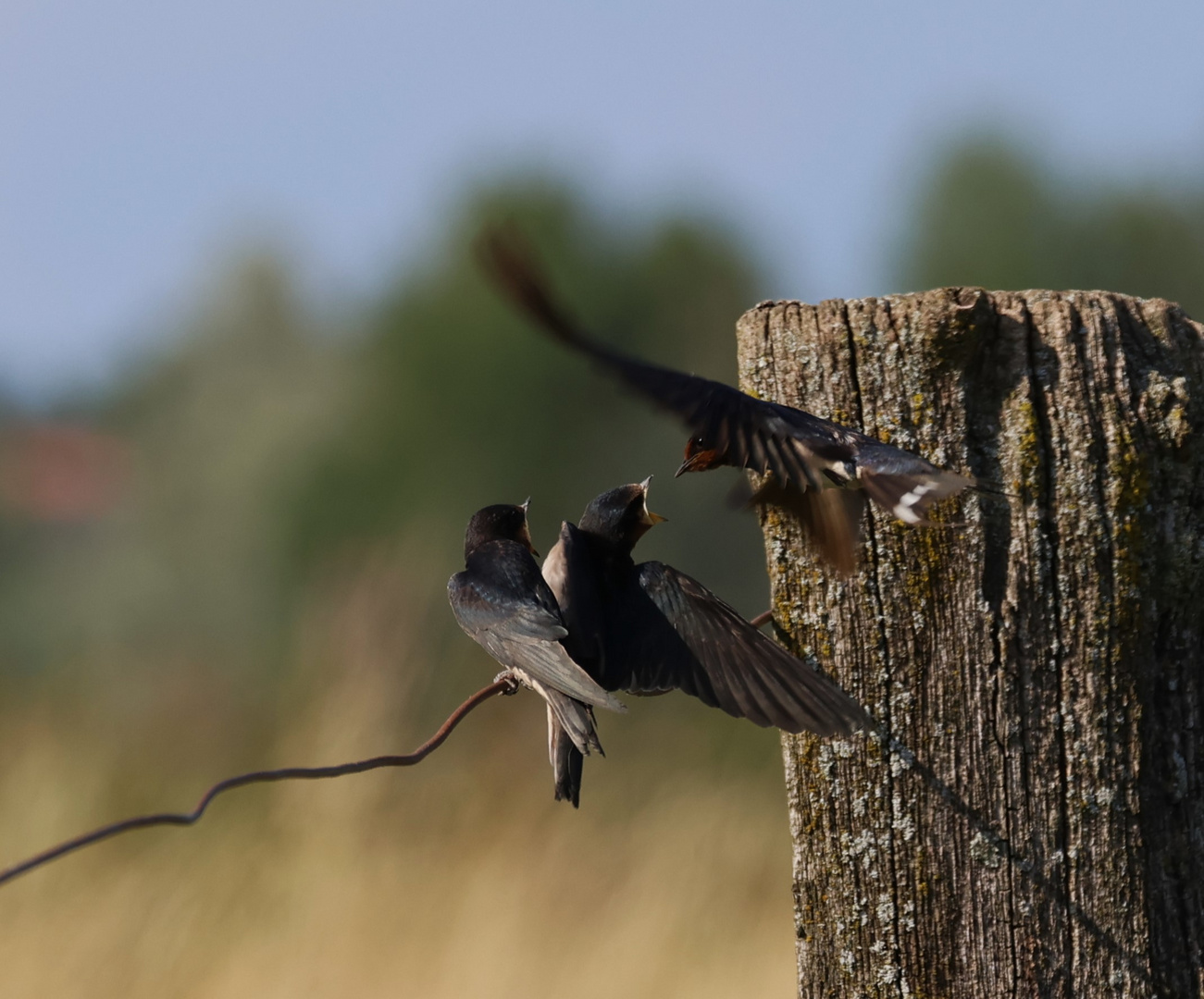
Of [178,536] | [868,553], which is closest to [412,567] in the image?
[868,553]

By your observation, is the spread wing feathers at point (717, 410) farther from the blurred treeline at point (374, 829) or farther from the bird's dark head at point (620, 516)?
the bird's dark head at point (620, 516)

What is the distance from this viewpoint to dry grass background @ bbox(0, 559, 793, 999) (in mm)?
4844

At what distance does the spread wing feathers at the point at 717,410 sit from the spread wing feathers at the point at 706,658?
0.35 m

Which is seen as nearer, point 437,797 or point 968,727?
point 968,727

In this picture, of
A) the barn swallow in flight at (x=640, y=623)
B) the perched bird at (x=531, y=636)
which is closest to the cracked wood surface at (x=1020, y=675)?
the barn swallow in flight at (x=640, y=623)

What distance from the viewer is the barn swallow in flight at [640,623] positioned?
107 inches

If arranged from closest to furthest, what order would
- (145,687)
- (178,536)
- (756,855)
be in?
(756,855) < (145,687) < (178,536)

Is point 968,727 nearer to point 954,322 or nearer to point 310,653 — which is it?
point 954,322

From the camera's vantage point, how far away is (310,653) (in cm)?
541

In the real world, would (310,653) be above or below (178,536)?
above

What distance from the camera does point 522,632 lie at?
10.3 feet

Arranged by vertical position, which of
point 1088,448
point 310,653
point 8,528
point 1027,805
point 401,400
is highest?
point 1088,448

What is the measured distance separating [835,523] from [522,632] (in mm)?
1124

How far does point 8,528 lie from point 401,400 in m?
13.6
